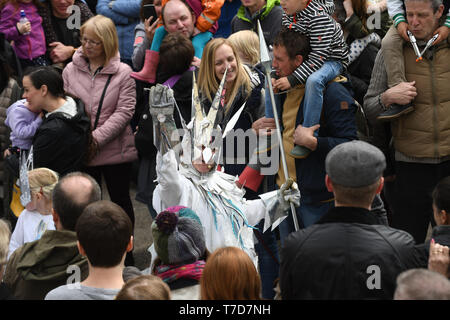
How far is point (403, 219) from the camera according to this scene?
4.79m

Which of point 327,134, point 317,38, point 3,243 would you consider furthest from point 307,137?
point 3,243

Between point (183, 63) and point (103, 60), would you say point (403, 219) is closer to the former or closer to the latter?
point (183, 63)

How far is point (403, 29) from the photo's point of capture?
15.1 ft

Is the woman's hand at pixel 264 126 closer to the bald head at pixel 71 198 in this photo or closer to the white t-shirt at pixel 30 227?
the bald head at pixel 71 198

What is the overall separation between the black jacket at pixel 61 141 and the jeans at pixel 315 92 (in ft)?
5.68

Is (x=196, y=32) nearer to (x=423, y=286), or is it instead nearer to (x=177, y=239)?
(x=177, y=239)

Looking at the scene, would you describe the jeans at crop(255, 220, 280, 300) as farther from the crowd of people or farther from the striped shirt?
the striped shirt

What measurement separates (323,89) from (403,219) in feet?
3.74

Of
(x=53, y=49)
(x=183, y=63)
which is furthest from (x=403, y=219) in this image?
(x=53, y=49)

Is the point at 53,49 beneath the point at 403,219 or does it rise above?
above

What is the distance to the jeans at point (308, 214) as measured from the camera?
4.46 m

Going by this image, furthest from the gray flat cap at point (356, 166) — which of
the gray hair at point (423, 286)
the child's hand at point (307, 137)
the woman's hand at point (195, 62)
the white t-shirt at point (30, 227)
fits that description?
the woman's hand at point (195, 62)

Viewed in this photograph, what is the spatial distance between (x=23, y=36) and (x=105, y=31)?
103cm
